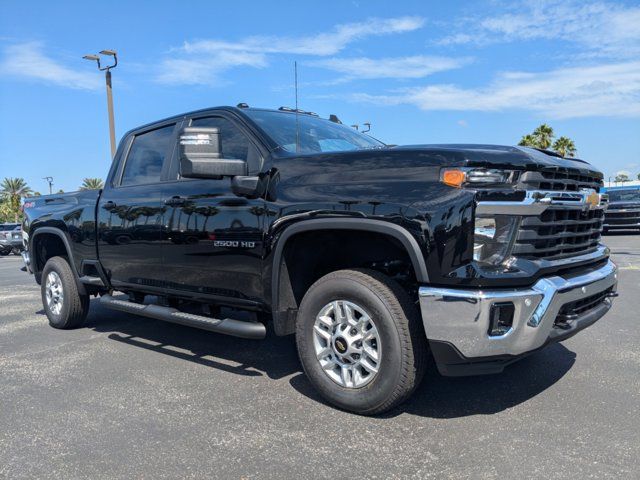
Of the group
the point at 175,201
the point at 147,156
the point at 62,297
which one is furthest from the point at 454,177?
the point at 62,297

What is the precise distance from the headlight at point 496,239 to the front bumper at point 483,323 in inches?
7.3

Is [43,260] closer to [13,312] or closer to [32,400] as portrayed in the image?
[13,312]

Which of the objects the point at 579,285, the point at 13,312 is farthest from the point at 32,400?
the point at 13,312

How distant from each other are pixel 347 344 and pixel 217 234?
1319 mm

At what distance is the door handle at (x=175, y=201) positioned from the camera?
4.37 meters

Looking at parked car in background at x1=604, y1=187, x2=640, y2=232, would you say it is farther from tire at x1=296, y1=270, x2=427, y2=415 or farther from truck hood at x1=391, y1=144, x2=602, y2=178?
tire at x1=296, y1=270, x2=427, y2=415

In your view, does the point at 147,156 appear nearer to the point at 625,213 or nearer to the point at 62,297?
the point at 62,297

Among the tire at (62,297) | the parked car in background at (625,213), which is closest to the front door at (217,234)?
the tire at (62,297)

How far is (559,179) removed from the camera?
3244 mm

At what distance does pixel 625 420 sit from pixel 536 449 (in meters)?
0.72

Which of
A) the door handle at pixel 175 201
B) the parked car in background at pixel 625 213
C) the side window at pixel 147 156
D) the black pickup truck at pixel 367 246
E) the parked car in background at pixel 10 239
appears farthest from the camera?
the parked car in background at pixel 10 239

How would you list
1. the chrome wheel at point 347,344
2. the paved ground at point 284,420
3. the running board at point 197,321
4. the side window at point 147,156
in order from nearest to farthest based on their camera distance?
the paved ground at point 284,420
the chrome wheel at point 347,344
the running board at point 197,321
the side window at point 147,156

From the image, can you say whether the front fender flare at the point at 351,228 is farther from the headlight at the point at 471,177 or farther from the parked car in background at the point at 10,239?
the parked car in background at the point at 10,239

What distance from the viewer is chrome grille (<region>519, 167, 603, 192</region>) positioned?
9.94ft
